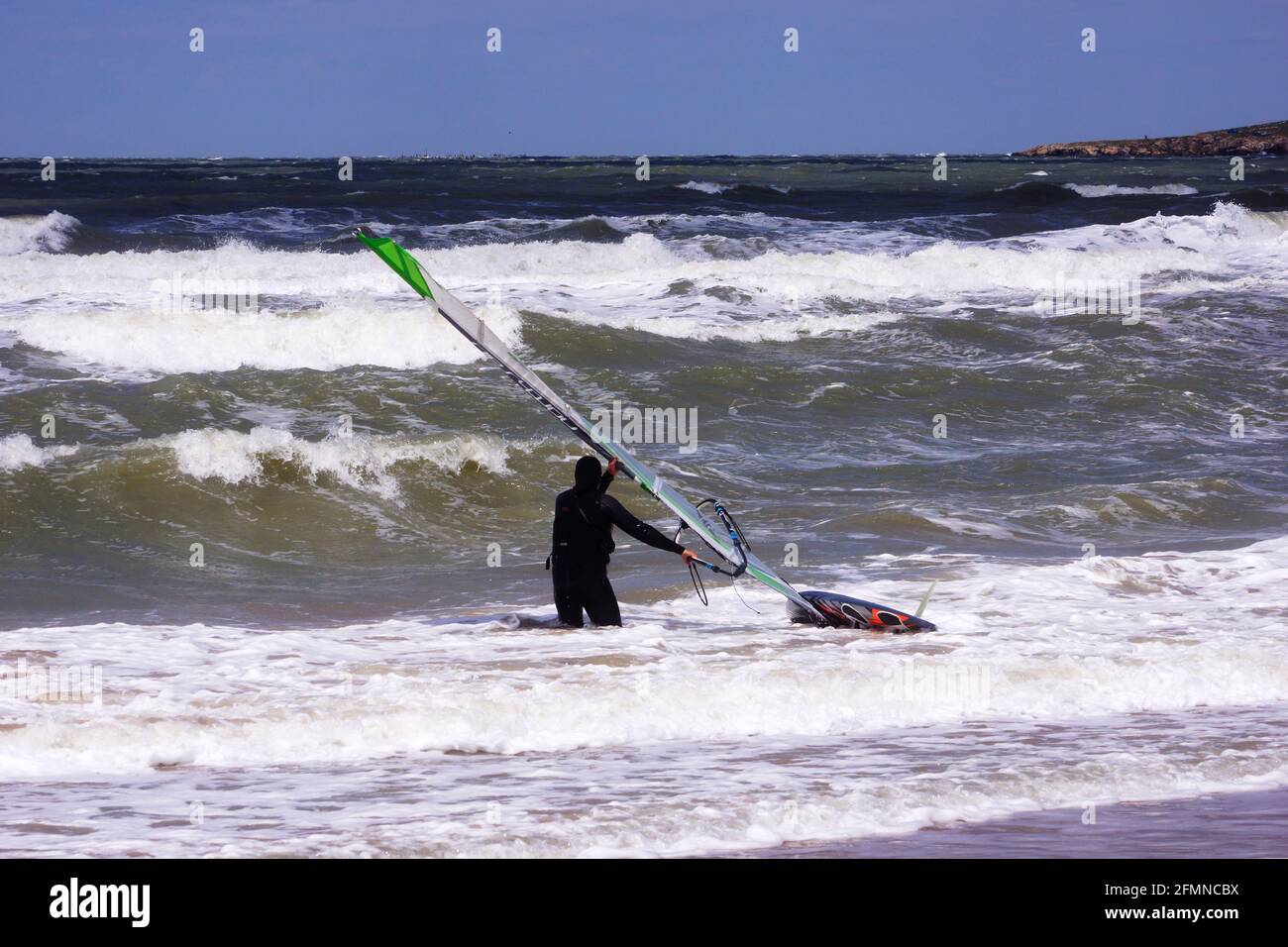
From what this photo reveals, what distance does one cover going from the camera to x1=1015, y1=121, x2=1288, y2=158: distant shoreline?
9417 centimetres

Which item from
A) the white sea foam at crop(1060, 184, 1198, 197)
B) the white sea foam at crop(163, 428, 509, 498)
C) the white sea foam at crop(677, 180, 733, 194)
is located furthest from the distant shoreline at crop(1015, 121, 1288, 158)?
the white sea foam at crop(163, 428, 509, 498)

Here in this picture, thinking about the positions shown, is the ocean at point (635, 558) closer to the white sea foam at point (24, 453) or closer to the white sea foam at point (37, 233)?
the white sea foam at point (24, 453)

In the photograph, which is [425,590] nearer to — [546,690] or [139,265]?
[546,690]

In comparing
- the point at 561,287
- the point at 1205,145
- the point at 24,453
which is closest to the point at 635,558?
the point at 24,453

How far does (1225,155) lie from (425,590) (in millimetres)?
96648

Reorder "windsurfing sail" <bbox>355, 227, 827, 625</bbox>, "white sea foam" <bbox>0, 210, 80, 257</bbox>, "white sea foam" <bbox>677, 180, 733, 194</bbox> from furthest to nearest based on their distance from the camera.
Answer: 1. "white sea foam" <bbox>677, 180, 733, 194</bbox>
2. "white sea foam" <bbox>0, 210, 80, 257</bbox>
3. "windsurfing sail" <bbox>355, 227, 827, 625</bbox>

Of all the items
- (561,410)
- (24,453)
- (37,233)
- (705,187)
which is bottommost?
(24,453)

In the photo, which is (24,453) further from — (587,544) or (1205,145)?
(1205,145)

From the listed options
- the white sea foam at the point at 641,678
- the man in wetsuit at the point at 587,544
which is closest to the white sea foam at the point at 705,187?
the white sea foam at the point at 641,678

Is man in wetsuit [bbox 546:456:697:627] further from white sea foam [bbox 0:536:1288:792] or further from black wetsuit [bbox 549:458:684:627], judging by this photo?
white sea foam [bbox 0:536:1288:792]

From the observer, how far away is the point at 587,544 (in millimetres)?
7496

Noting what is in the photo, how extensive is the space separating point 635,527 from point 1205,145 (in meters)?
103

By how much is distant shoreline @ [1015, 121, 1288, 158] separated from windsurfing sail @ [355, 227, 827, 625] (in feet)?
313
